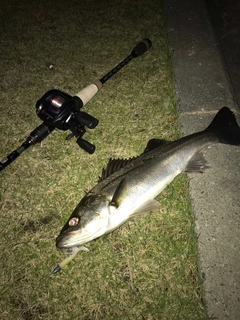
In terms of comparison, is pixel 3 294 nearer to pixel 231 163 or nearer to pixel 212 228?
pixel 212 228

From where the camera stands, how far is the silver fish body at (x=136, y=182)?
2760 millimetres

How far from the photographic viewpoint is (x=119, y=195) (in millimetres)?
2857

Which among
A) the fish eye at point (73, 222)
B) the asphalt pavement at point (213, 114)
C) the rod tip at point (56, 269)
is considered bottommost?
A: the asphalt pavement at point (213, 114)

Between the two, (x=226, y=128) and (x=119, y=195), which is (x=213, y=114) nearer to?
(x=226, y=128)

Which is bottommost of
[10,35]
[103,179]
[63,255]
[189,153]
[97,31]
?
[189,153]

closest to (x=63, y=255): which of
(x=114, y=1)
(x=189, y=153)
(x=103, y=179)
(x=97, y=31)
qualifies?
(x=103, y=179)

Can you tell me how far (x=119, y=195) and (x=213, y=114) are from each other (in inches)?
86.4

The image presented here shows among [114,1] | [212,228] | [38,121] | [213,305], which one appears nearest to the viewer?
[213,305]

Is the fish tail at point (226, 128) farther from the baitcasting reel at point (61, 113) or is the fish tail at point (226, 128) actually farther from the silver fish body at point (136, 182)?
the baitcasting reel at point (61, 113)

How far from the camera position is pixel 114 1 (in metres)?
6.01

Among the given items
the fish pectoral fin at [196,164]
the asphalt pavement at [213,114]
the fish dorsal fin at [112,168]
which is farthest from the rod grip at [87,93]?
the fish pectoral fin at [196,164]

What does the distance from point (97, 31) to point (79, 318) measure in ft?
17.0

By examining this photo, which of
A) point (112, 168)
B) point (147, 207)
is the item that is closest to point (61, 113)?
point (112, 168)

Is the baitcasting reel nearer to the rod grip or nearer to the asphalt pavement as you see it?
the rod grip
